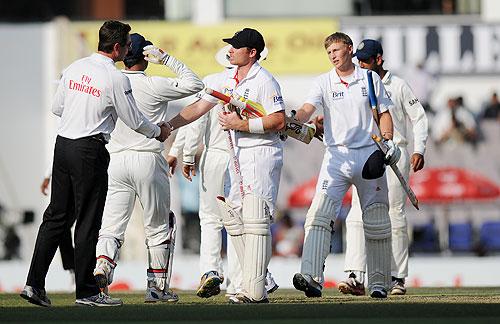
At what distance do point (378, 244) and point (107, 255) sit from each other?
7.25 feet

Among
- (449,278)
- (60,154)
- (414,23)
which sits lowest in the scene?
(449,278)

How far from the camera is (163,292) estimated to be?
1132cm

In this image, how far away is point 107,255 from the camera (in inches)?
443

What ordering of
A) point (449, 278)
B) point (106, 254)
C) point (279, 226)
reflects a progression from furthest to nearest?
point (279, 226) < point (449, 278) < point (106, 254)

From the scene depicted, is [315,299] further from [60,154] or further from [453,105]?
[453,105]

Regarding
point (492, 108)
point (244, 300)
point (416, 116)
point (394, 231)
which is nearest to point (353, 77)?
point (416, 116)

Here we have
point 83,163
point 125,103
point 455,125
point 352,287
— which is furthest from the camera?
point 455,125

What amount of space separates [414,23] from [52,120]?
7.19 metres

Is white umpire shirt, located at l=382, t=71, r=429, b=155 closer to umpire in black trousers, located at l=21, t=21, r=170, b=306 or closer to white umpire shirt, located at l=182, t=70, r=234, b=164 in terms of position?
white umpire shirt, located at l=182, t=70, r=234, b=164

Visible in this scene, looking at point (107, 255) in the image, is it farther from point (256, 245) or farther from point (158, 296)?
point (256, 245)

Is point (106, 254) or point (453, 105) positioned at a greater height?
point (453, 105)

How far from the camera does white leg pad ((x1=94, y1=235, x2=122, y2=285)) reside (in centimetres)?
1111

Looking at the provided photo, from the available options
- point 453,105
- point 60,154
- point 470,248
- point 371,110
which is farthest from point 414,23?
point 60,154

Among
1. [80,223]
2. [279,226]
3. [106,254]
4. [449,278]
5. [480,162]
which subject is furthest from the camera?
[480,162]
